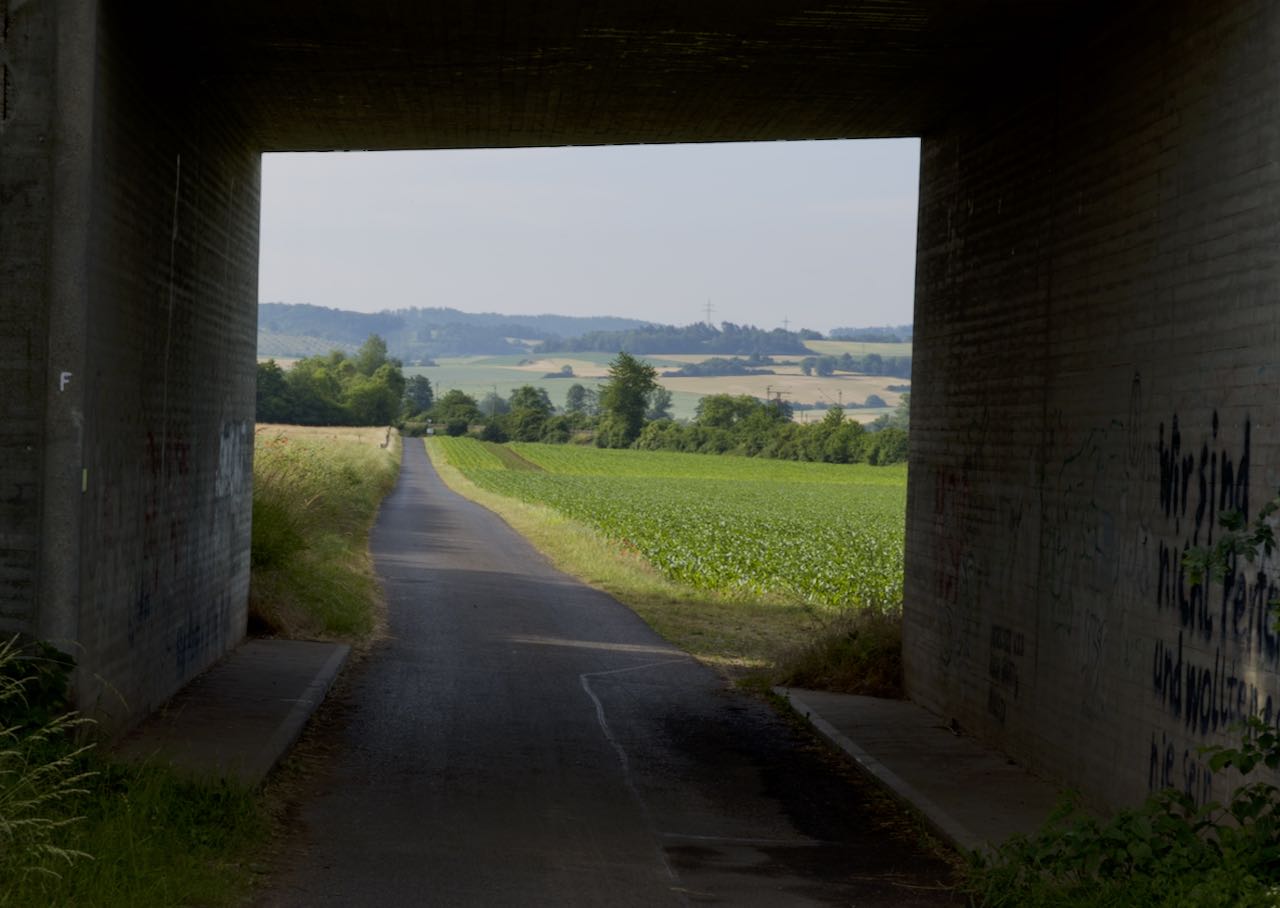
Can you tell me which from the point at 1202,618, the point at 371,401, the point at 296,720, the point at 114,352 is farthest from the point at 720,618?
the point at 371,401

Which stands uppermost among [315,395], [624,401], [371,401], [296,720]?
[624,401]

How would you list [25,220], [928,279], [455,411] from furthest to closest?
[455,411] < [928,279] < [25,220]

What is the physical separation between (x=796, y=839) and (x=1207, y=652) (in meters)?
2.69

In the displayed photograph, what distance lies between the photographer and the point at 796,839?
923 centimetres

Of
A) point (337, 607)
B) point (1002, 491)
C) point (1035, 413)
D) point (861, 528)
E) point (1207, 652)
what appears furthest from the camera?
point (861, 528)

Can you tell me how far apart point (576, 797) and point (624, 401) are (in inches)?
6279

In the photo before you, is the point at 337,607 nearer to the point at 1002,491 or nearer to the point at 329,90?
the point at 329,90

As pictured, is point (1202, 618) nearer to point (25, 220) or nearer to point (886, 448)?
point (25, 220)

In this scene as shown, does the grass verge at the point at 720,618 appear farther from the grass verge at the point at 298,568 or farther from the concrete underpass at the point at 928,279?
the grass verge at the point at 298,568

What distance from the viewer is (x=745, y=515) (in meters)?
47.2

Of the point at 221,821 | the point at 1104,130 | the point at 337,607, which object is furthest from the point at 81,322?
the point at 337,607

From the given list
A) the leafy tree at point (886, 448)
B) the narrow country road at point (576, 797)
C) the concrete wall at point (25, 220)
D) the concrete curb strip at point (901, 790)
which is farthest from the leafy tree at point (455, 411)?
the concrete wall at point (25, 220)

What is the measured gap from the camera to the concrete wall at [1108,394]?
7621 mm

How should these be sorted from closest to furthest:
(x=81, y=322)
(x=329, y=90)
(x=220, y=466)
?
(x=81, y=322)
(x=329, y=90)
(x=220, y=466)
